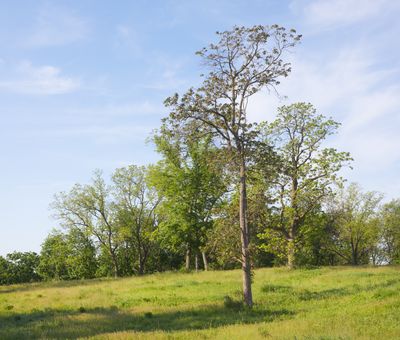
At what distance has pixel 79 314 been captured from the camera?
20.2 m

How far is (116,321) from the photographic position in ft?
58.5

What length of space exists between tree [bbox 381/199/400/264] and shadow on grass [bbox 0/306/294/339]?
55.8 m

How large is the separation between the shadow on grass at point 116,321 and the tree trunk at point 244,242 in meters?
0.83

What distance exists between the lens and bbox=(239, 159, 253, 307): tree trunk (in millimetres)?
21141

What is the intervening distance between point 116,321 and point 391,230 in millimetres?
62749

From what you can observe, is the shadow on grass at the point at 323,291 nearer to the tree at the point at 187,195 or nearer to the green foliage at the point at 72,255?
the tree at the point at 187,195

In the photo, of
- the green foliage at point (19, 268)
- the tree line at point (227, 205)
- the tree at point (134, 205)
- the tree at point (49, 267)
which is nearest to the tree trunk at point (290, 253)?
the tree line at point (227, 205)

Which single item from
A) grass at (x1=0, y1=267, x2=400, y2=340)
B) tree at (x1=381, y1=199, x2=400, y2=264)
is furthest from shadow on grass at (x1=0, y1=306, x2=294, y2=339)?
tree at (x1=381, y1=199, x2=400, y2=264)

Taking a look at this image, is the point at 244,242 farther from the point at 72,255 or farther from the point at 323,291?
the point at 72,255

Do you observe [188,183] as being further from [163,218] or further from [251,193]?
[251,193]

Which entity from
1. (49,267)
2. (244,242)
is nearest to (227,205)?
(244,242)

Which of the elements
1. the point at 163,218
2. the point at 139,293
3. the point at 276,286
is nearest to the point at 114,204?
the point at 163,218

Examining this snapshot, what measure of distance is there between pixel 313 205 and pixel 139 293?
20.0m

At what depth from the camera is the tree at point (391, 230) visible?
6919 centimetres
